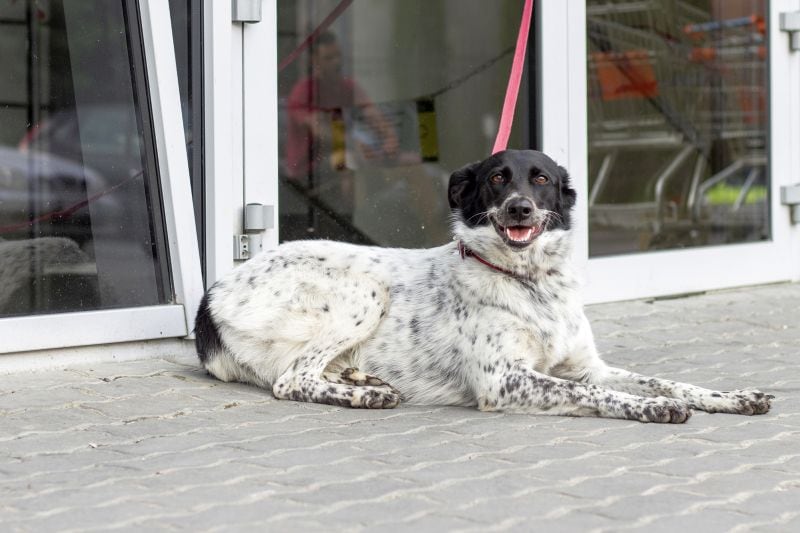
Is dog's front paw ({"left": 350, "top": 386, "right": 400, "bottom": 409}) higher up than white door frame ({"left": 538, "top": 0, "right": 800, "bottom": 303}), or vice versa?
white door frame ({"left": 538, "top": 0, "right": 800, "bottom": 303})

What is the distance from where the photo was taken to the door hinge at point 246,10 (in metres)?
5.77

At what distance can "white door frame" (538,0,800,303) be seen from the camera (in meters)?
7.04

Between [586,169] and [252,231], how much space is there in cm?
221

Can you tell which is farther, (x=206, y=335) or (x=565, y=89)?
(x=565, y=89)

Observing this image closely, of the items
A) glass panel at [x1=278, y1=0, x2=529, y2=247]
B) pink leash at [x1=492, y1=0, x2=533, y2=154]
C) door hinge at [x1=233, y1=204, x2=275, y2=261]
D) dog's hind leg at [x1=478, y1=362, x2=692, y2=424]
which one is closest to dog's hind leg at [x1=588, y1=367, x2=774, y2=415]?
dog's hind leg at [x1=478, y1=362, x2=692, y2=424]

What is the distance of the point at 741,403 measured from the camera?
4.48 metres

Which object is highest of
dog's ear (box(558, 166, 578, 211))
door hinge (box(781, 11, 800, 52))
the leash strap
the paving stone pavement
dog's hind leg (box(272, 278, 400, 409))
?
door hinge (box(781, 11, 800, 52))

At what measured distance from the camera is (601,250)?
7.33 meters

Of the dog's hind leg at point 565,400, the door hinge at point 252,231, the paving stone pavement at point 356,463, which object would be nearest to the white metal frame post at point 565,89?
the door hinge at point 252,231

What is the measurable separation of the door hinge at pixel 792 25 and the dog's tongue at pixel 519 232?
427cm

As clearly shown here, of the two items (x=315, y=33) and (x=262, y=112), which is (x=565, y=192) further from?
(x=315, y=33)

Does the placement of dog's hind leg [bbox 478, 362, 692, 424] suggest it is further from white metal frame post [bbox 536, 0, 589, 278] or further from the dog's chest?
white metal frame post [bbox 536, 0, 589, 278]

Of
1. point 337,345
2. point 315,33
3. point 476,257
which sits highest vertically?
point 315,33

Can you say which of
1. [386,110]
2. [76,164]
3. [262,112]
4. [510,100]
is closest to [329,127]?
[386,110]
